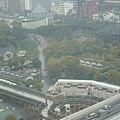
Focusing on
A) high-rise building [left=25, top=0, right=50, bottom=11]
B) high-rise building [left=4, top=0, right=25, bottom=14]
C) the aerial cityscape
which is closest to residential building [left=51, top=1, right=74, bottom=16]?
high-rise building [left=25, top=0, right=50, bottom=11]

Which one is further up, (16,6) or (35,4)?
(35,4)

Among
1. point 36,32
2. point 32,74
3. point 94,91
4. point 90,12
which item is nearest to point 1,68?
point 32,74

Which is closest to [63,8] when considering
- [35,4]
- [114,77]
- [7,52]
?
[35,4]

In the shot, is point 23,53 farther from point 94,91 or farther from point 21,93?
point 94,91

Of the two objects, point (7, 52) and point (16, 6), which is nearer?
point (7, 52)

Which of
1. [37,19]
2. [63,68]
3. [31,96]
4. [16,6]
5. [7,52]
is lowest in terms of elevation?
[31,96]

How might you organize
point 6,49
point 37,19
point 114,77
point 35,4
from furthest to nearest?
1. point 35,4
2. point 37,19
3. point 6,49
4. point 114,77

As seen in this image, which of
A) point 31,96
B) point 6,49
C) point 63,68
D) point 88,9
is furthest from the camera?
point 88,9

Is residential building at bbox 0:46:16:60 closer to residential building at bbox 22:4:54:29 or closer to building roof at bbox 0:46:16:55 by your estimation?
building roof at bbox 0:46:16:55

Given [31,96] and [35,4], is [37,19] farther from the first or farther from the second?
[31,96]
